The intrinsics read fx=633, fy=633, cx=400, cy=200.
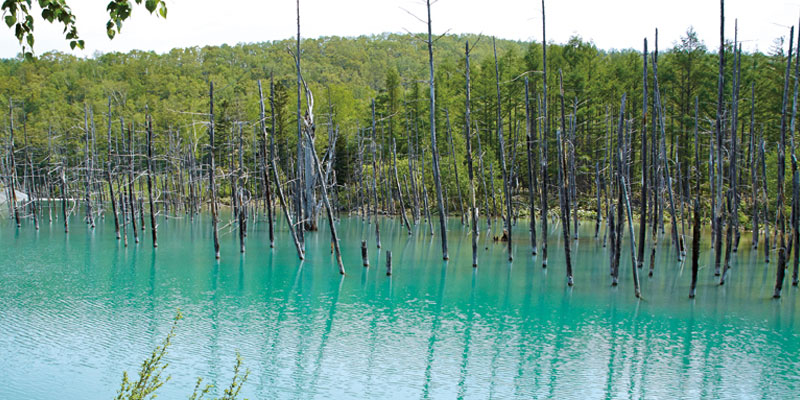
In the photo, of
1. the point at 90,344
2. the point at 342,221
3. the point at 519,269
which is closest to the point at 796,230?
the point at 519,269

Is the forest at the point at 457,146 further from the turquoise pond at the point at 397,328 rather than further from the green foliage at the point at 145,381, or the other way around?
the green foliage at the point at 145,381

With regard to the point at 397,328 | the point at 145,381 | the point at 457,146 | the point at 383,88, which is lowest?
the point at 397,328

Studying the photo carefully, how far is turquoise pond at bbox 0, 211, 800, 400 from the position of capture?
10.2 metres

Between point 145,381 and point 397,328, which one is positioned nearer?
point 145,381

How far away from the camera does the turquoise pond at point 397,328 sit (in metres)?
10.2

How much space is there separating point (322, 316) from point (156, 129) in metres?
54.5

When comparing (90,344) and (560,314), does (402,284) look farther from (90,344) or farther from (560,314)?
(90,344)

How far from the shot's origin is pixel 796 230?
15812 mm

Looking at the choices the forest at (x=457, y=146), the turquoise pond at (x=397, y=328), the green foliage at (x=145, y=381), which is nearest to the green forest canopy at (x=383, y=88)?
the forest at (x=457, y=146)

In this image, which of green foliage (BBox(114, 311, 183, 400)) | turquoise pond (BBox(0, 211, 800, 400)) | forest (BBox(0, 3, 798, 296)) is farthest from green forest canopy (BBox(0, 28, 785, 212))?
turquoise pond (BBox(0, 211, 800, 400))

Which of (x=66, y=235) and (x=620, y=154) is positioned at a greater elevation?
(x=620, y=154)

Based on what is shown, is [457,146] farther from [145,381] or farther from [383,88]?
[145,381]

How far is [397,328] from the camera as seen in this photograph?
13688 millimetres

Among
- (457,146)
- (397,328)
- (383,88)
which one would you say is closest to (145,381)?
(397,328)
